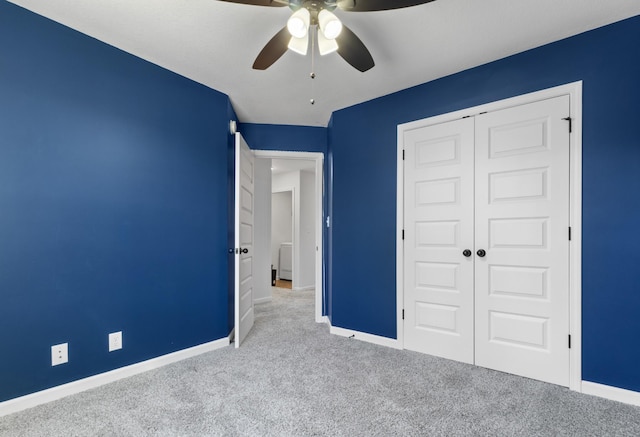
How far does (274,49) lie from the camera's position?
74.6 inches

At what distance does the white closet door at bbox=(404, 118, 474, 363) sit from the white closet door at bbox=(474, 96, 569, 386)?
0.10 m

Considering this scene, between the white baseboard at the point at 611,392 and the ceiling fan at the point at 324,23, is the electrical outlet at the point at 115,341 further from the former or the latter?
the white baseboard at the point at 611,392

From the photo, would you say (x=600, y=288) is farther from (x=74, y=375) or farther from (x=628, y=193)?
(x=74, y=375)

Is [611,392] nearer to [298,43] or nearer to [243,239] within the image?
[298,43]

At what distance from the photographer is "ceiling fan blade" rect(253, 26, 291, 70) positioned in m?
1.79

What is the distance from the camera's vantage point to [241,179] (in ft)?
10.0

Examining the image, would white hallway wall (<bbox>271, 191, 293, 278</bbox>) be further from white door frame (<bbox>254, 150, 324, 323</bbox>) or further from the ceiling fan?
the ceiling fan

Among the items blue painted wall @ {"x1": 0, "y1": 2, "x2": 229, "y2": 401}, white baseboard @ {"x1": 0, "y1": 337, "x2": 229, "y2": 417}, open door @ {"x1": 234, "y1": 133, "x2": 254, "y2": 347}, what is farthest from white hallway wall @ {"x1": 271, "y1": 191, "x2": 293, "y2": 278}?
white baseboard @ {"x1": 0, "y1": 337, "x2": 229, "y2": 417}

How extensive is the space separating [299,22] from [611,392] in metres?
2.92

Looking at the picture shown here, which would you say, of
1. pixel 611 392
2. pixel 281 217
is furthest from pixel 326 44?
pixel 281 217

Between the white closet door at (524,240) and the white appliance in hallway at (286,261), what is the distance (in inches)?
191

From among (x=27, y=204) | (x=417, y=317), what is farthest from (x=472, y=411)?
(x=27, y=204)

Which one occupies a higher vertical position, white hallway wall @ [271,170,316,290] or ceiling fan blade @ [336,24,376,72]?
ceiling fan blade @ [336,24,376,72]

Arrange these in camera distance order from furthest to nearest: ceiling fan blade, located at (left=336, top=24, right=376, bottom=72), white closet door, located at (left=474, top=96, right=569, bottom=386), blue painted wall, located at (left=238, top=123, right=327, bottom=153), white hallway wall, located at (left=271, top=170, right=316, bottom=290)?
1. white hallway wall, located at (left=271, top=170, right=316, bottom=290)
2. blue painted wall, located at (left=238, top=123, right=327, bottom=153)
3. white closet door, located at (left=474, top=96, right=569, bottom=386)
4. ceiling fan blade, located at (left=336, top=24, right=376, bottom=72)
